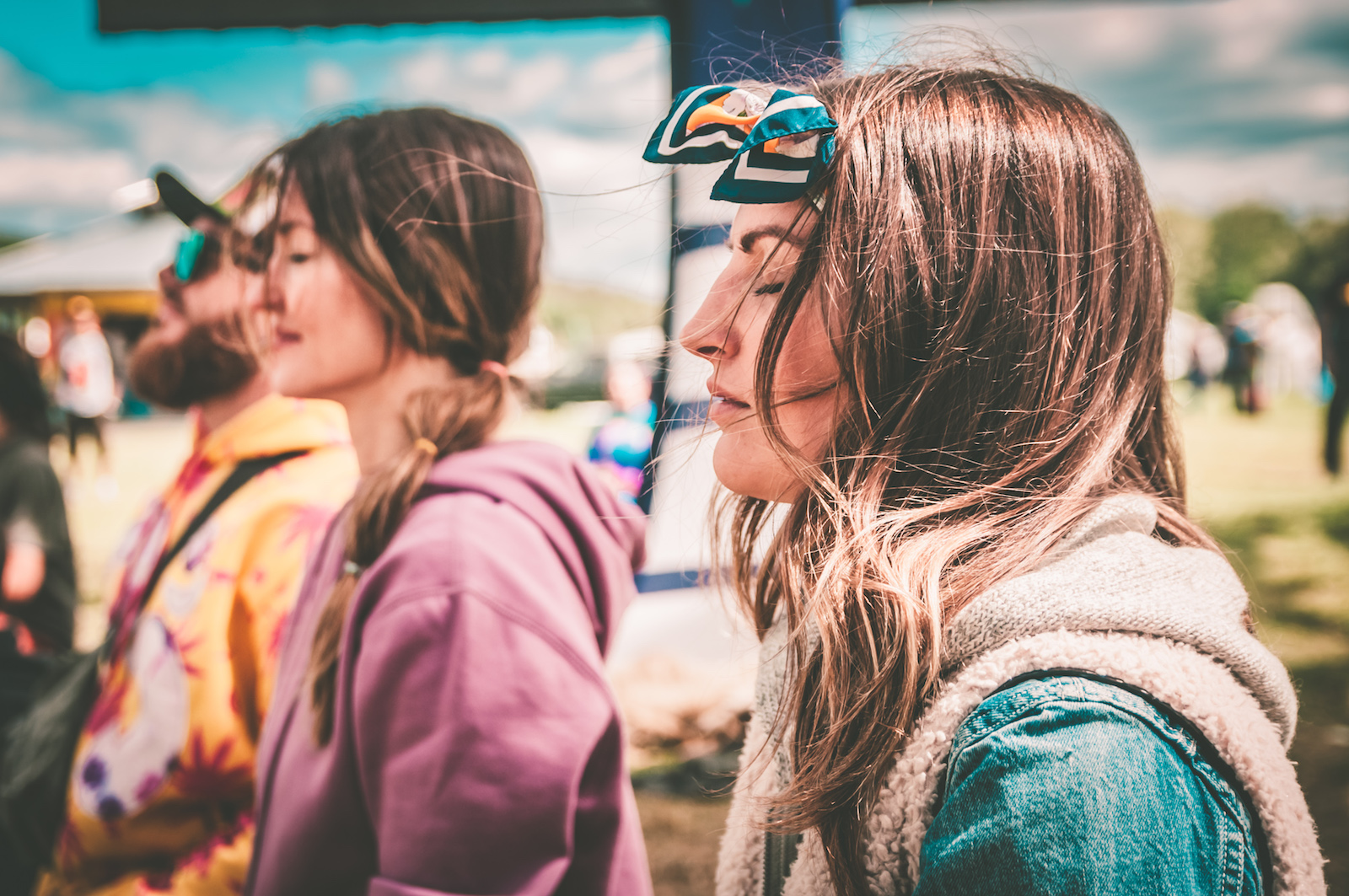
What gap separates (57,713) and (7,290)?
24848 millimetres

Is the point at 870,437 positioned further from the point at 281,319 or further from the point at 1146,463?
the point at 281,319

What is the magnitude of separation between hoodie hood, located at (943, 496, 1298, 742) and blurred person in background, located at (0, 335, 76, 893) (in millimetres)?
3560

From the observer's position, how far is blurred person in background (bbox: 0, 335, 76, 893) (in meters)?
3.32

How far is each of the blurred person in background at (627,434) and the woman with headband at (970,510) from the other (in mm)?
3810

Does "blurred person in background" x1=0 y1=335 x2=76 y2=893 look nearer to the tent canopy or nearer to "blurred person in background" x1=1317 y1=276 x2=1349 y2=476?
"blurred person in background" x1=1317 y1=276 x2=1349 y2=476

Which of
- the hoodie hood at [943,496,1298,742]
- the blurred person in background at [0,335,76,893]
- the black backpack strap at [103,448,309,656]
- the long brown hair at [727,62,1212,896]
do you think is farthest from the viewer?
the blurred person in background at [0,335,76,893]

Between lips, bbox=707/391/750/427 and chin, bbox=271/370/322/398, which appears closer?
lips, bbox=707/391/750/427

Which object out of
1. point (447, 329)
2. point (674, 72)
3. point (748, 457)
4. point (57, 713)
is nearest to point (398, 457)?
point (447, 329)

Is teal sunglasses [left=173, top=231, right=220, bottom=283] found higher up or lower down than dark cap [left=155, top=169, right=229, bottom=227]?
lower down

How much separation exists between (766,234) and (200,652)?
1.49 metres

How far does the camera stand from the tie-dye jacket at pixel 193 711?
64.4 inches

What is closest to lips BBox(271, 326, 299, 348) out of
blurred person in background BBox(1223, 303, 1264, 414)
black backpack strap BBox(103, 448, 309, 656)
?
black backpack strap BBox(103, 448, 309, 656)

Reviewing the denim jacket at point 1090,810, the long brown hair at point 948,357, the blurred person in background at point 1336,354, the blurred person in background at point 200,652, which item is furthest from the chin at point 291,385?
the blurred person in background at point 1336,354

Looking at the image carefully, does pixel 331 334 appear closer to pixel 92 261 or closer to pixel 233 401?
pixel 233 401
